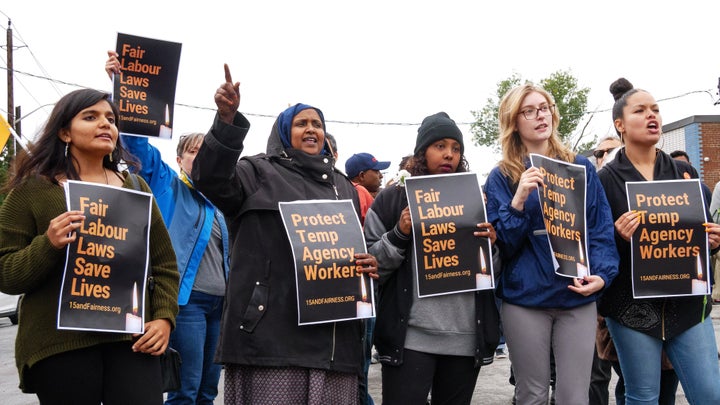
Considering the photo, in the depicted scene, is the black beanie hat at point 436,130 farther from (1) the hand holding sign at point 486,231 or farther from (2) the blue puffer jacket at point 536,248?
(1) the hand holding sign at point 486,231

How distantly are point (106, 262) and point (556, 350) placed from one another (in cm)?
224

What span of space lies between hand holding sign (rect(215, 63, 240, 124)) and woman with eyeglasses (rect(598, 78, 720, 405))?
83.5 inches

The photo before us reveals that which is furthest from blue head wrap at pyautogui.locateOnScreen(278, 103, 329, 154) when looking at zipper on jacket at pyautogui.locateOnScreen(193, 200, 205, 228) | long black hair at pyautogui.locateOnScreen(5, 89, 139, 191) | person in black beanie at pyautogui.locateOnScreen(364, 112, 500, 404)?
zipper on jacket at pyautogui.locateOnScreen(193, 200, 205, 228)

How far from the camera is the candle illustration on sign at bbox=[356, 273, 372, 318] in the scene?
340cm

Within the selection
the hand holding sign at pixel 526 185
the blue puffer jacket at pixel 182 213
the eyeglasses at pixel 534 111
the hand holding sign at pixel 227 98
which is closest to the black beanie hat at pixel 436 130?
the eyeglasses at pixel 534 111

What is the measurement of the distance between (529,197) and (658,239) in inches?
29.2

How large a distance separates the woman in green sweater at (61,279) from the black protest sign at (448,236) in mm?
1277

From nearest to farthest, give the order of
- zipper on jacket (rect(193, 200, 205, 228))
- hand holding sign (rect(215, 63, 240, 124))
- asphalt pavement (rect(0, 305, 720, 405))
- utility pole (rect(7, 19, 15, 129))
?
hand holding sign (rect(215, 63, 240, 124)) → zipper on jacket (rect(193, 200, 205, 228)) → asphalt pavement (rect(0, 305, 720, 405)) → utility pole (rect(7, 19, 15, 129))

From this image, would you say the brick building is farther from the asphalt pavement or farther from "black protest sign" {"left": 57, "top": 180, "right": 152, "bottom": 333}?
"black protest sign" {"left": 57, "top": 180, "right": 152, "bottom": 333}

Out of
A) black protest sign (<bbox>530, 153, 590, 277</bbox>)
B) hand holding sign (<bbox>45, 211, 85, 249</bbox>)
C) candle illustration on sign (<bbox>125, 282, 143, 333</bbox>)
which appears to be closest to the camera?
hand holding sign (<bbox>45, 211, 85, 249</bbox>)

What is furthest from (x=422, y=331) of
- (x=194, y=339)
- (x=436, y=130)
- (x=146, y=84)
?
(x=146, y=84)

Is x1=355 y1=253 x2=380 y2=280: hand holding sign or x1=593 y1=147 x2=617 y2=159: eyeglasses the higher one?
x1=593 y1=147 x2=617 y2=159: eyeglasses

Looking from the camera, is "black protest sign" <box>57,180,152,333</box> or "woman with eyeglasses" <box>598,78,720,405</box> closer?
"black protest sign" <box>57,180,152,333</box>

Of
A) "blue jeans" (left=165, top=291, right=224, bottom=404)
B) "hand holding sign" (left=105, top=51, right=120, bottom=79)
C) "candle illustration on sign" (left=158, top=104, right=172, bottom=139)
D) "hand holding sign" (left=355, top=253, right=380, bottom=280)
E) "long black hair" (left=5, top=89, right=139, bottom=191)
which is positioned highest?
"hand holding sign" (left=105, top=51, right=120, bottom=79)
